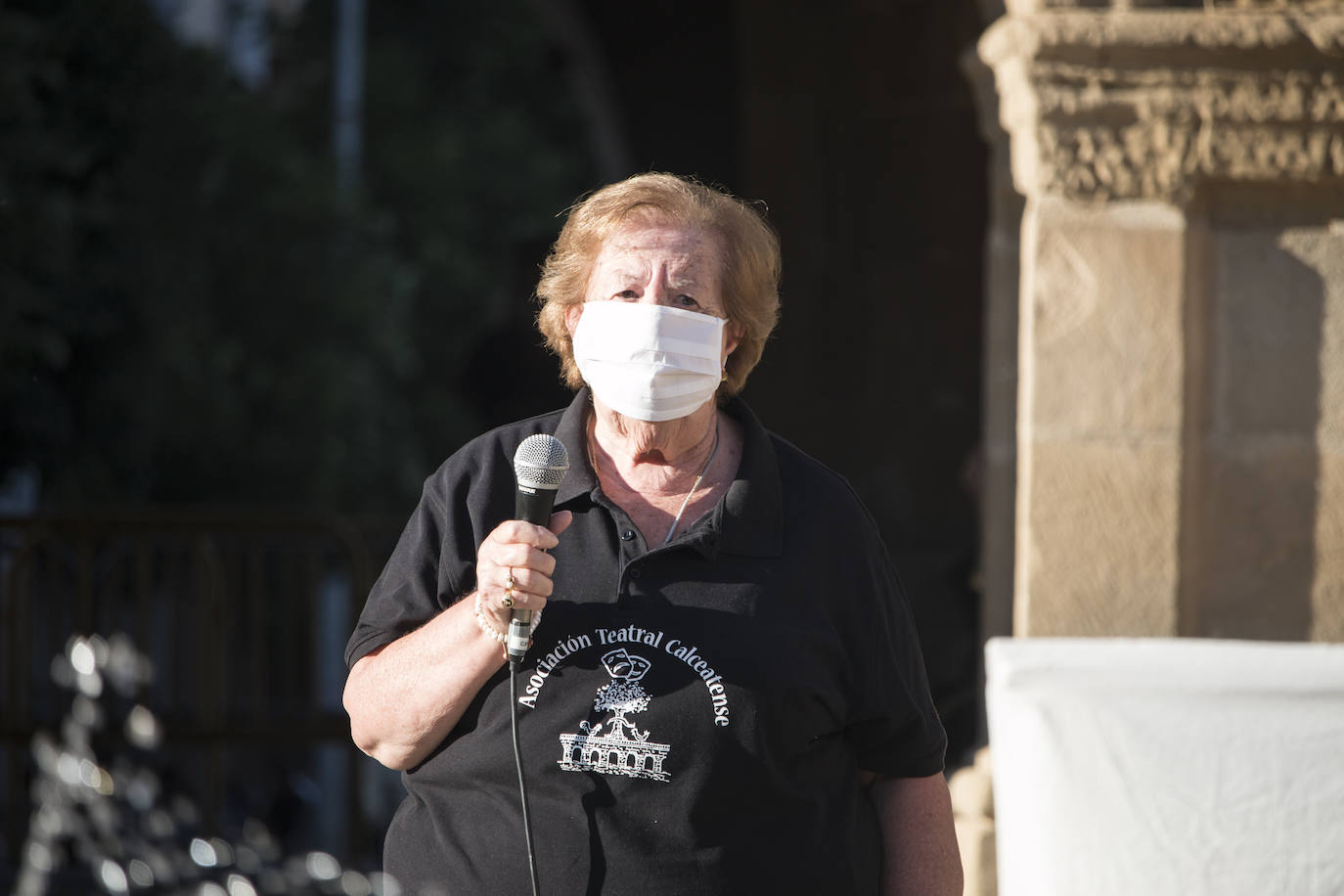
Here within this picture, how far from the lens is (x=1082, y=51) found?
3.05 meters

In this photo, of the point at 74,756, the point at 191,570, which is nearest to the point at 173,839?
the point at 74,756

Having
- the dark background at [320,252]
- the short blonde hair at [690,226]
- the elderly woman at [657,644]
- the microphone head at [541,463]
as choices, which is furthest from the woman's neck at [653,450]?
the dark background at [320,252]

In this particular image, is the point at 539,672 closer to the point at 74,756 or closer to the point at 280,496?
the point at 74,756

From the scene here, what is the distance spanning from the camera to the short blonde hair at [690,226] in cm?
225

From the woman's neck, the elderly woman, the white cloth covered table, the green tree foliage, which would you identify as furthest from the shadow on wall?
the green tree foliage

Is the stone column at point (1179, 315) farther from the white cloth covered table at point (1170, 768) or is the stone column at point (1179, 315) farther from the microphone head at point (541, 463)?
the microphone head at point (541, 463)

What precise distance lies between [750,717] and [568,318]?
26.4 inches

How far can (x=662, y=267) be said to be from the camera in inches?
87.5

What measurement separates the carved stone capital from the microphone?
1.51 metres

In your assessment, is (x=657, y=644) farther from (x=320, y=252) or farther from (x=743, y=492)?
(x=320, y=252)

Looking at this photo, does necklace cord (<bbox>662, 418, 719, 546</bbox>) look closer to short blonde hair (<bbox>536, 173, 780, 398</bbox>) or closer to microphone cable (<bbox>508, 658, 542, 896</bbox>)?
short blonde hair (<bbox>536, 173, 780, 398</bbox>)

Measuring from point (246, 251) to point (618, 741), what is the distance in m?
7.03

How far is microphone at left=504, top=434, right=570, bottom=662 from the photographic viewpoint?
1.95 metres

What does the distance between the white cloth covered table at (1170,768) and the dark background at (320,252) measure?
341 cm
